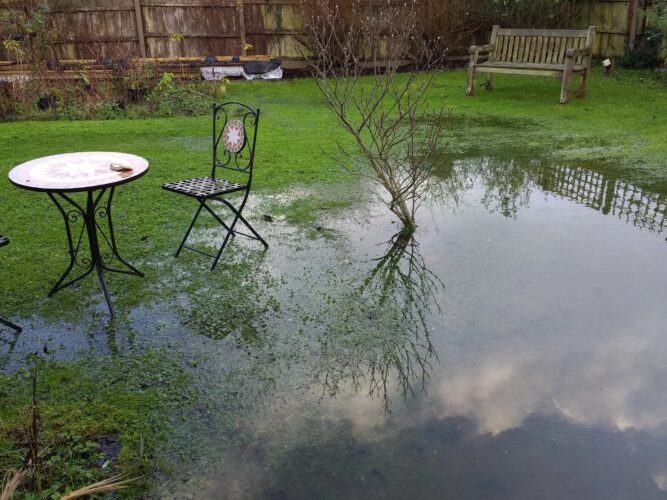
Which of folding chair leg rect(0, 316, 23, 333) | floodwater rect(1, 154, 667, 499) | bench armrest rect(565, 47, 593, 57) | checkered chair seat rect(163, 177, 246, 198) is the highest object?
bench armrest rect(565, 47, 593, 57)

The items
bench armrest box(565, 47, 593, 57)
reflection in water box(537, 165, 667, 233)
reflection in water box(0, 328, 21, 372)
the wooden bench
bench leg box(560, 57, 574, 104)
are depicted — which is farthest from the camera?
the wooden bench

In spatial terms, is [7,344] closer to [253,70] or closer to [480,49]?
[480,49]

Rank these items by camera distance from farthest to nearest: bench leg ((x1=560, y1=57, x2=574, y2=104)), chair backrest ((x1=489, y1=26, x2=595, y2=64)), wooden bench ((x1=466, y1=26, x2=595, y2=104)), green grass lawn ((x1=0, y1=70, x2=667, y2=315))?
chair backrest ((x1=489, y1=26, x2=595, y2=64)) → wooden bench ((x1=466, y1=26, x2=595, y2=104)) → bench leg ((x1=560, y1=57, x2=574, y2=104)) → green grass lawn ((x1=0, y1=70, x2=667, y2=315))

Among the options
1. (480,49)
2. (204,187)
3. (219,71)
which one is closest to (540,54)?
(480,49)

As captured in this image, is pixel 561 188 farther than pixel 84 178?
Yes

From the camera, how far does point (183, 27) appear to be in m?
13.3

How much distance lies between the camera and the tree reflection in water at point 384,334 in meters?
3.05

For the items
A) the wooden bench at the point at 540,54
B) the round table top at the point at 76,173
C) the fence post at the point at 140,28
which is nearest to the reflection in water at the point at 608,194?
the wooden bench at the point at 540,54

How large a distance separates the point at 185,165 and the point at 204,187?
2613mm

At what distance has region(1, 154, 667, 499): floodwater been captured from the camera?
247cm

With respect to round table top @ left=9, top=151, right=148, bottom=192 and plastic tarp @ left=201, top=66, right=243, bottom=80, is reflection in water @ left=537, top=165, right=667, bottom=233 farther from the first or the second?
plastic tarp @ left=201, top=66, right=243, bottom=80

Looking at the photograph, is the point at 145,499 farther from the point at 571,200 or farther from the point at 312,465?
the point at 571,200

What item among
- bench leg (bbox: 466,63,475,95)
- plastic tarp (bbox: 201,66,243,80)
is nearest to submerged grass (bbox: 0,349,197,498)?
bench leg (bbox: 466,63,475,95)

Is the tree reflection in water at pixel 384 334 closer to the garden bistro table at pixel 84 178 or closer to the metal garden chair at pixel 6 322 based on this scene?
the garden bistro table at pixel 84 178
